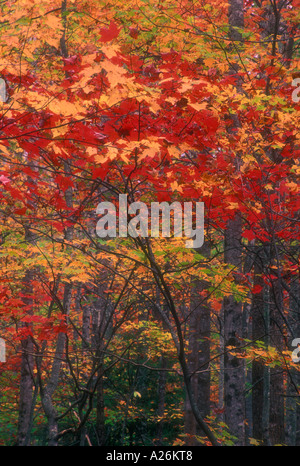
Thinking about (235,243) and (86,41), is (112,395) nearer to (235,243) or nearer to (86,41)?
(235,243)

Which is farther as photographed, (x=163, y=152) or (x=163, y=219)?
(x=163, y=219)

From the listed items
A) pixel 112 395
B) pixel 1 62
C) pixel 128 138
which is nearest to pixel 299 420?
pixel 112 395

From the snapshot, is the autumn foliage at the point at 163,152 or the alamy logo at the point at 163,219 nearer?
the autumn foliage at the point at 163,152

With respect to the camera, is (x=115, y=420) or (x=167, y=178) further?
(x=115, y=420)

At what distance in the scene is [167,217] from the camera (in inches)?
278

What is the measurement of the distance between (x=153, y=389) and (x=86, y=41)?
12163 millimetres

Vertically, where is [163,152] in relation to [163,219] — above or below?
below

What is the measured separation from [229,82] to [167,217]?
2.66 m

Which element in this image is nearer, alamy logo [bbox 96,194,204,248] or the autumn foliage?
the autumn foliage
